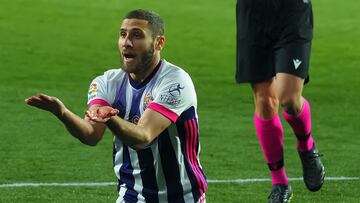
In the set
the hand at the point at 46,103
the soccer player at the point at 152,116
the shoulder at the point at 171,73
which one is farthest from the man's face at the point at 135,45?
the hand at the point at 46,103

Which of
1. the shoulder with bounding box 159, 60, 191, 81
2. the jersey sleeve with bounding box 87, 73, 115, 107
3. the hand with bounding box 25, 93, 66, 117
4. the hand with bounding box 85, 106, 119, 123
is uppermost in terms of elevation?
the hand with bounding box 25, 93, 66, 117

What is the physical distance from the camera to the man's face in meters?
5.71

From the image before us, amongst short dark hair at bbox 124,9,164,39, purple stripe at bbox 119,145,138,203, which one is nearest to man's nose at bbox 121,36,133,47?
short dark hair at bbox 124,9,164,39

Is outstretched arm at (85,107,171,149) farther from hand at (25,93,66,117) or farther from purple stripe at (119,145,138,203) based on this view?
purple stripe at (119,145,138,203)

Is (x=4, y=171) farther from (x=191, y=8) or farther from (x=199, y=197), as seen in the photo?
(x=191, y=8)

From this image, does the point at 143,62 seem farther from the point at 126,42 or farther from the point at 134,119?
the point at 134,119

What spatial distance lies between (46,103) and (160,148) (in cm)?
97

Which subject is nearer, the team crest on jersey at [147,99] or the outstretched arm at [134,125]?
the outstretched arm at [134,125]

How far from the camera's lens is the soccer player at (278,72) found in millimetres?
7970

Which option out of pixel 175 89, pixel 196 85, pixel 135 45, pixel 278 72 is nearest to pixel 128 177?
pixel 175 89

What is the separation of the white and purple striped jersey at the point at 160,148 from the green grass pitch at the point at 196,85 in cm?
227

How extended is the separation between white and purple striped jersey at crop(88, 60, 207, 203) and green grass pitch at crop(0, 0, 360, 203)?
7.43 feet

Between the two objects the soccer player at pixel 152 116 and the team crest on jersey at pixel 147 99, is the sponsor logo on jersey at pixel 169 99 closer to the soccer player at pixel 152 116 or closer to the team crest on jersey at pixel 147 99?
the soccer player at pixel 152 116

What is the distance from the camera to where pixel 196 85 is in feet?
49.6
